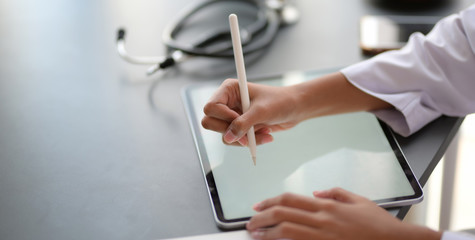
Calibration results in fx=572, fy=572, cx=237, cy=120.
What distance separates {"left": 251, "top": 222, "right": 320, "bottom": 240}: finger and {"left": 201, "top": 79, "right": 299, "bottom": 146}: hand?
15 centimetres

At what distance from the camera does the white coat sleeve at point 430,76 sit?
0.89 metres

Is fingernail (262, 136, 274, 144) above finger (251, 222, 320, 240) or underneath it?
above

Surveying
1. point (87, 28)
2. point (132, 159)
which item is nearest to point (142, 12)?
point (87, 28)

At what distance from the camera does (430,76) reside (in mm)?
896

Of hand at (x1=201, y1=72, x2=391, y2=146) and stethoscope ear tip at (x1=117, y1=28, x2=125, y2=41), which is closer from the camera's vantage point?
hand at (x1=201, y1=72, x2=391, y2=146)

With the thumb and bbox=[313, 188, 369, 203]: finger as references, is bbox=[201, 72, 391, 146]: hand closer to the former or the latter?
the thumb

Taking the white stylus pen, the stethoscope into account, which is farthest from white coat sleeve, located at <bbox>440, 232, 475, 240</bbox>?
the stethoscope

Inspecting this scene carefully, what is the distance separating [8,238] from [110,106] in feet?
1.03

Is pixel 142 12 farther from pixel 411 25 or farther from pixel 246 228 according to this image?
pixel 246 228

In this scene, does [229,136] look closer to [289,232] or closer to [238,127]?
[238,127]

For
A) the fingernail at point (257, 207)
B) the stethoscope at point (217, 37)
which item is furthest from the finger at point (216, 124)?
the stethoscope at point (217, 37)

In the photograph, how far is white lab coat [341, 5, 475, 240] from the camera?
0.89 meters

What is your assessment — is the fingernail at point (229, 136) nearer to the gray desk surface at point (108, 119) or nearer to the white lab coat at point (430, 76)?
the gray desk surface at point (108, 119)


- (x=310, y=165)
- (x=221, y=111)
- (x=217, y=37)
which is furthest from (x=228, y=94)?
(x=217, y=37)
